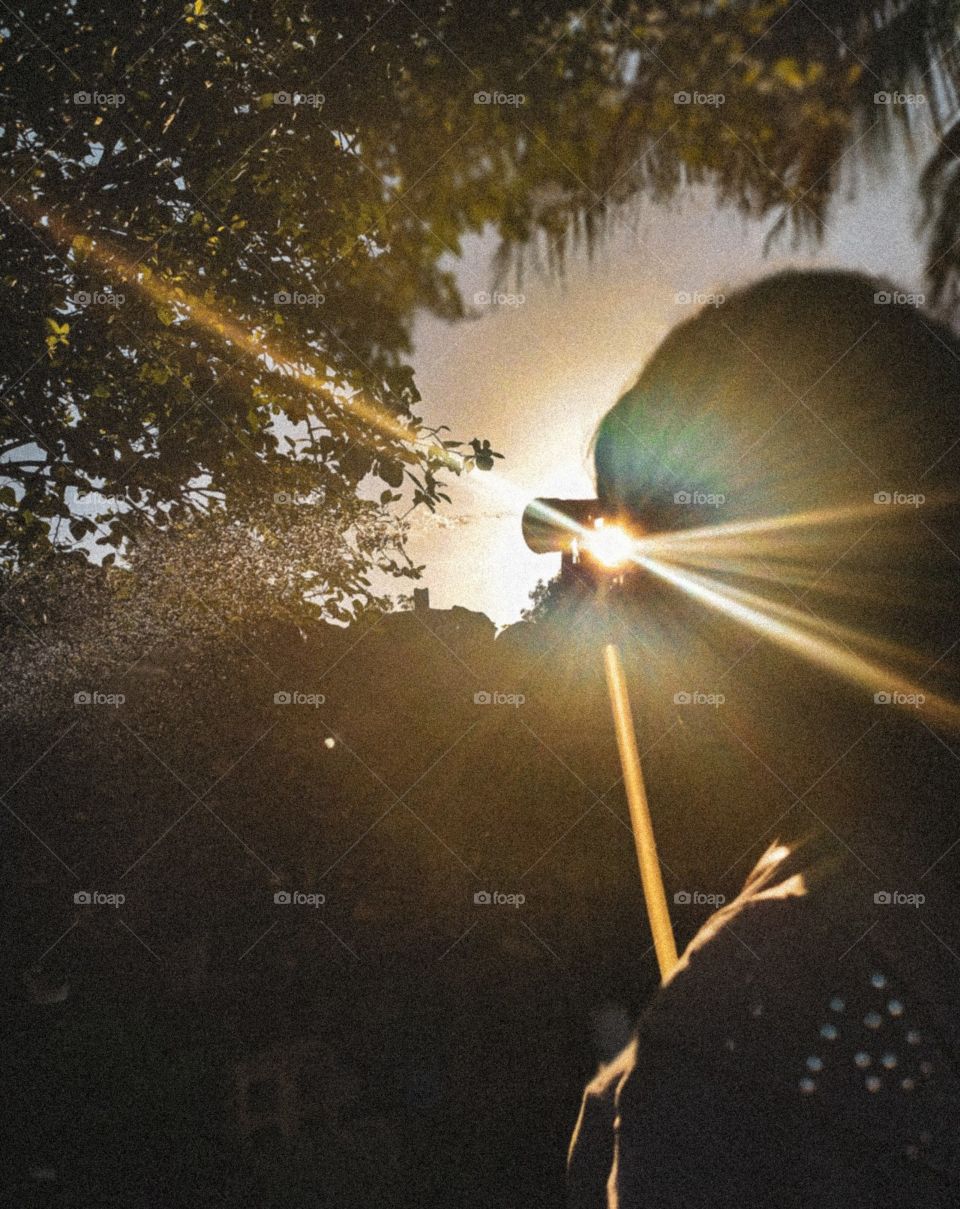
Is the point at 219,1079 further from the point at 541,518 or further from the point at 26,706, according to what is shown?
the point at 541,518

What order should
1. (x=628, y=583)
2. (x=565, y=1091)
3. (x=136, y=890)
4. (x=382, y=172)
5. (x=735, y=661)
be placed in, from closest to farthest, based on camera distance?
(x=735, y=661), (x=628, y=583), (x=382, y=172), (x=565, y=1091), (x=136, y=890)

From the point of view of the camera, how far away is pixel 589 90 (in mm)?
3326

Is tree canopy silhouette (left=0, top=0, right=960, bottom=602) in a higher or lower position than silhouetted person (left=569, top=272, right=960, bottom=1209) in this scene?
higher

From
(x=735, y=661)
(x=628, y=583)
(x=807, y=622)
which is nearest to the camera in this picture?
(x=807, y=622)

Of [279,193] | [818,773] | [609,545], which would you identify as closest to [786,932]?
[818,773]

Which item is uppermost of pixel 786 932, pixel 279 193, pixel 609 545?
pixel 279 193

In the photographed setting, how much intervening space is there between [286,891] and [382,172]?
4.38 meters

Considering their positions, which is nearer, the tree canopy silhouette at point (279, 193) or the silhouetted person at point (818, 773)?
the silhouetted person at point (818, 773)

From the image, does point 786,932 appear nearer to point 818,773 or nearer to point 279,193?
point 818,773

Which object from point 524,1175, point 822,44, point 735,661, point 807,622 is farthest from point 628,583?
point 524,1175

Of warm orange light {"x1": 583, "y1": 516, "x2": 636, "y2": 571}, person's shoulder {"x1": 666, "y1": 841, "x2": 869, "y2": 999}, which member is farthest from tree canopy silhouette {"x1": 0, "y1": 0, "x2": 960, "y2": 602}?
person's shoulder {"x1": 666, "y1": 841, "x2": 869, "y2": 999}

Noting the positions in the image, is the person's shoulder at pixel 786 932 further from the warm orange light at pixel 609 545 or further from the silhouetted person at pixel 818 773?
the warm orange light at pixel 609 545

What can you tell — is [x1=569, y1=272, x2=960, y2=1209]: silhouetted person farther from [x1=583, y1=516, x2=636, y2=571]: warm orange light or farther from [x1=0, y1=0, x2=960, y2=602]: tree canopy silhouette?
[x1=0, y1=0, x2=960, y2=602]: tree canopy silhouette

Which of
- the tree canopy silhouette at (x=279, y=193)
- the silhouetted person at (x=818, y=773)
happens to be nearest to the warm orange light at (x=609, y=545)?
the silhouetted person at (x=818, y=773)
